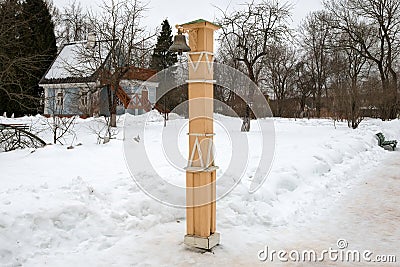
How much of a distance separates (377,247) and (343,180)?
11.7ft

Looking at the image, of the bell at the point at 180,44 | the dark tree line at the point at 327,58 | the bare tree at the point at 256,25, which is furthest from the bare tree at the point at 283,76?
the bell at the point at 180,44

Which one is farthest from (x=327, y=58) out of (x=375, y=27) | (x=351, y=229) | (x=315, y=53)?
(x=351, y=229)

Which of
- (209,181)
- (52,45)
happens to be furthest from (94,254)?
(52,45)

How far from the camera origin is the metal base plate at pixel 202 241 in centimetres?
402

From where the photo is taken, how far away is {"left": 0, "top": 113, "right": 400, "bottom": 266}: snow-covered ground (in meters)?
3.85

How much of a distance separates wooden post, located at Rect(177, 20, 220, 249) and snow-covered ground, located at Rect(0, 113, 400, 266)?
23 cm

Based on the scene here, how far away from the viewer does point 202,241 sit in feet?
13.2

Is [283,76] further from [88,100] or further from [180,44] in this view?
[180,44]

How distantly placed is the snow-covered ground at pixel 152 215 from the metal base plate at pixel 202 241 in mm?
77

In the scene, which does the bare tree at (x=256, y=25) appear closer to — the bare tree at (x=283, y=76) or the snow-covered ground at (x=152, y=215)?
the snow-covered ground at (x=152, y=215)

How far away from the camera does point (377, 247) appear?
4266 millimetres

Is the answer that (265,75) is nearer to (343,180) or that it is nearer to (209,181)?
(343,180)

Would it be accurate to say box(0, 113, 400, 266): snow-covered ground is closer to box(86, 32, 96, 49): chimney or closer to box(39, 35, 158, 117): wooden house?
box(39, 35, 158, 117): wooden house

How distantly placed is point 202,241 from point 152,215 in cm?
110
